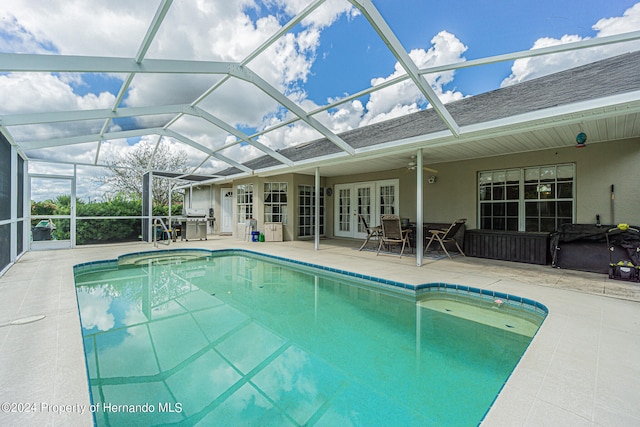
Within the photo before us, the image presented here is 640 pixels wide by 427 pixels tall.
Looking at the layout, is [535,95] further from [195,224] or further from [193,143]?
[195,224]

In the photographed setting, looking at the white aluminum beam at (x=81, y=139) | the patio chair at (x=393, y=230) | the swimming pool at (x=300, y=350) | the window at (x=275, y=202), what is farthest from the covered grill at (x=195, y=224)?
the patio chair at (x=393, y=230)

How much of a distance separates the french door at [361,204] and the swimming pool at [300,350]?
474 cm

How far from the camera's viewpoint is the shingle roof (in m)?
4.15

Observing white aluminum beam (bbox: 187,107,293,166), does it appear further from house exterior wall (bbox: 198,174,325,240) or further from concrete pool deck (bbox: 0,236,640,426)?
concrete pool deck (bbox: 0,236,640,426)

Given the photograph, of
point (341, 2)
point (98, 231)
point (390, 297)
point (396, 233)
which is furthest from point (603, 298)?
point (98, 231)

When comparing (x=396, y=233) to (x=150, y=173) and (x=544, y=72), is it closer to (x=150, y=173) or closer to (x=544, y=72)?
(x=544, y=72)

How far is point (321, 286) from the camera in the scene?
5008 millimetres

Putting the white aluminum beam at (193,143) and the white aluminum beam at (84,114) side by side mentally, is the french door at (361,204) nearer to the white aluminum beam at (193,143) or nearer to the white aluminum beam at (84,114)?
the white aluminum beam at (193,143)

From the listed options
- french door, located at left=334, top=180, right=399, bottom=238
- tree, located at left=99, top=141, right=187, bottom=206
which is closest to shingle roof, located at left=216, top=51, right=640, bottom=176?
french door, located at left=334, top=180, right=399, bottom=238

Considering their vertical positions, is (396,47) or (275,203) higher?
(396,47)

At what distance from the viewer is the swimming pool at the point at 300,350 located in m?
1.94

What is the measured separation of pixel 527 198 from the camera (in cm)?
654

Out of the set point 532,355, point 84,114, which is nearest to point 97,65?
point 84,114

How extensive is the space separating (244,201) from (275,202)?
1.69 metres
